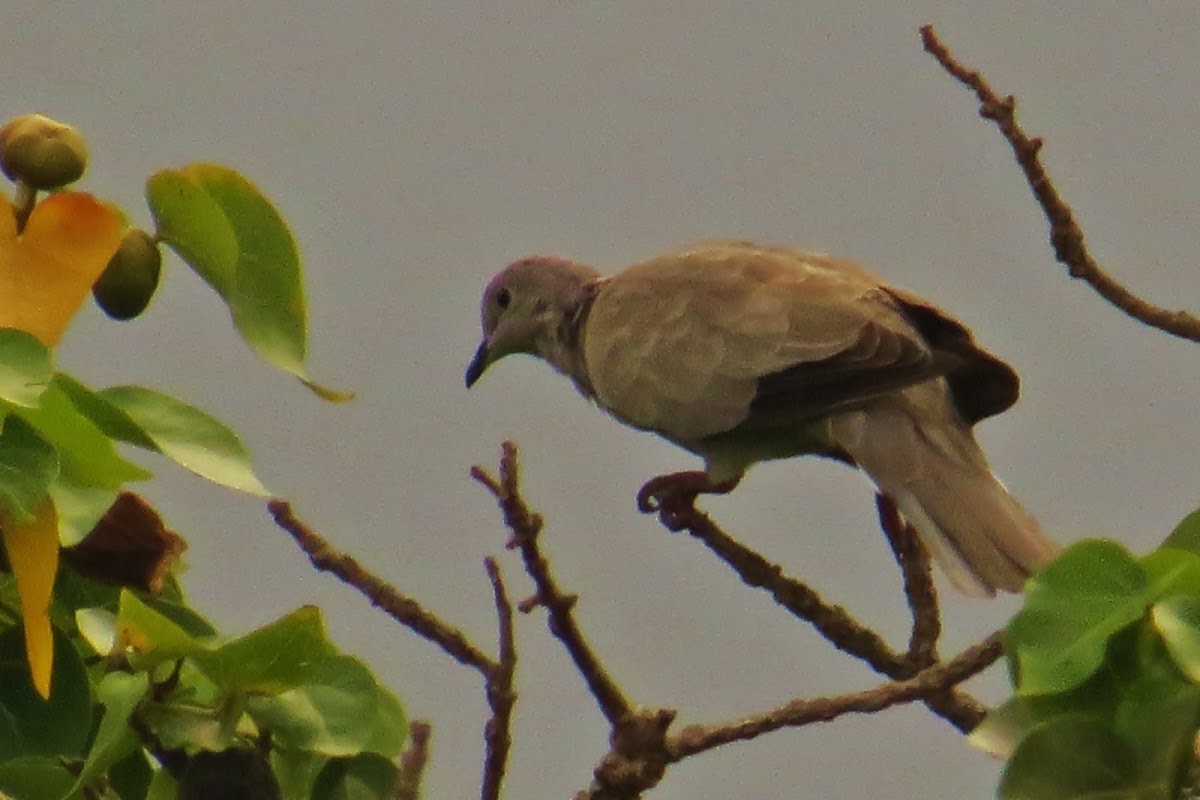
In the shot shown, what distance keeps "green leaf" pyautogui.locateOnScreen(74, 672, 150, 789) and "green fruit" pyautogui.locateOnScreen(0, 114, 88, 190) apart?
0.52 metres

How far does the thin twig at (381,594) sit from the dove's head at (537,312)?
3.02 metres

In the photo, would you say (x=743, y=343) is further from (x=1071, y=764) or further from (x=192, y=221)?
(x=1071, y=764)

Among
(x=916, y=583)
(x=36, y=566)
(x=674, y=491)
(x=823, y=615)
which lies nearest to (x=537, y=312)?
(x=674, y=491)

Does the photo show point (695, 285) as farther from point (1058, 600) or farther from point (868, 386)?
point (1058, 600)

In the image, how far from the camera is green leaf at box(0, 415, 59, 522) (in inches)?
63.7

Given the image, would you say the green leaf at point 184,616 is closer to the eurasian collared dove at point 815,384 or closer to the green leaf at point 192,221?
the green leaf at point 192,221

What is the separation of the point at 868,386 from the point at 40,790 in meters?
2.43

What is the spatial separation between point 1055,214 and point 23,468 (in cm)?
175

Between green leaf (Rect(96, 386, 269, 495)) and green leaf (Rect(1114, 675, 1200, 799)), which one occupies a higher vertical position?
green leaf (Rect(1114, 675, 1200, 799))

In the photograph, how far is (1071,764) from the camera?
165cm

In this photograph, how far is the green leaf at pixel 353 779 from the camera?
76.5 inches

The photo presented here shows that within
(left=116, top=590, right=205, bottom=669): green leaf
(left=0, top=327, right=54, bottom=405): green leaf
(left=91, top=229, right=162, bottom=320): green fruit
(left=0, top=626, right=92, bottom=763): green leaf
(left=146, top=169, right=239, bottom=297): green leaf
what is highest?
(left=146, top=169, right=239, bottom=297): green leaf

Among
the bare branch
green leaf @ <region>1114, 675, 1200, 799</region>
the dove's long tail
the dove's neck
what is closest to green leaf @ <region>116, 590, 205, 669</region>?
the bare branch

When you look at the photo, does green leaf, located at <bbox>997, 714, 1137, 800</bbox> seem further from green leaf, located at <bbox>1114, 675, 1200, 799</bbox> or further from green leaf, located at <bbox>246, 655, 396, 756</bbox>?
green leaf, located at <bbox>246, 655, 396, 756</bbox>
